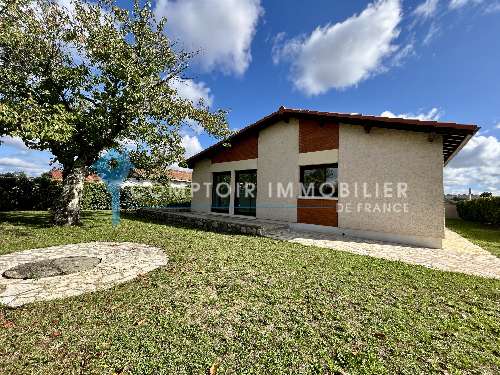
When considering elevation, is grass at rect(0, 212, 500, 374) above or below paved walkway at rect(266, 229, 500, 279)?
below

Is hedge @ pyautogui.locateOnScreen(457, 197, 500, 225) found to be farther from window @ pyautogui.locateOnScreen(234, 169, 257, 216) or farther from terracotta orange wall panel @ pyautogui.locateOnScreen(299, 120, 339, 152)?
window @ pyautogui.locateOnScreen(234, 169, 257, 216)

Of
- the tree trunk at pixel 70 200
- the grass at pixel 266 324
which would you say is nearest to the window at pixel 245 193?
the tree trunk at pixel 70 200

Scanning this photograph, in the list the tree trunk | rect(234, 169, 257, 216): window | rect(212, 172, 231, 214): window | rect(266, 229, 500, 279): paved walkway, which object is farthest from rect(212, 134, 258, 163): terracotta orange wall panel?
the tree trunk

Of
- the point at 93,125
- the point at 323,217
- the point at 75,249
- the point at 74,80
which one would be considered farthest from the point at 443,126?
the point at 74,80

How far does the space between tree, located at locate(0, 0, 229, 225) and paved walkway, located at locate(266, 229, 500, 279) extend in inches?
293

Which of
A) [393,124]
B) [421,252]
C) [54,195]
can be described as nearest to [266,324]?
[421,252]

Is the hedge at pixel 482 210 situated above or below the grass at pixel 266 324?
above

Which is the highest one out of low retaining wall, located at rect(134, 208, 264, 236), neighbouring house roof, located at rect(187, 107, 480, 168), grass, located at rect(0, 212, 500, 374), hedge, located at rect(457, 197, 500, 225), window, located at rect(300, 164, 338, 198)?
neighbouring house roof, located at rect(187, 107, 480, 168)

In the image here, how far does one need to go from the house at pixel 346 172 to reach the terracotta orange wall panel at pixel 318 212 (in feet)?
0.14

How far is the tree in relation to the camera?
965cm

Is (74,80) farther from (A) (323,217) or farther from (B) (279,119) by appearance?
(A) (323,217)

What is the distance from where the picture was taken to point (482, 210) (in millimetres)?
18531

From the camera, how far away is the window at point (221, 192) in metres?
15.9

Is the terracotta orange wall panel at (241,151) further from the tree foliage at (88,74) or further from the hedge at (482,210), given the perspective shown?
the hedge at (482,210)
